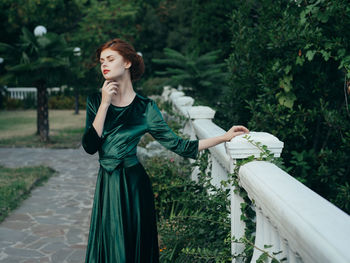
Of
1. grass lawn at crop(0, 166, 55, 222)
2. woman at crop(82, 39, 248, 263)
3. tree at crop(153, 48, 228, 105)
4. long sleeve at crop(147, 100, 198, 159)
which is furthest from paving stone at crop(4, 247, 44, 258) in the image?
tree at crop(153, 48, 228, 105)

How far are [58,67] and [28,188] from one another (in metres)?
5.76

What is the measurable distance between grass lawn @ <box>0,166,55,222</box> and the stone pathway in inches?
4.8

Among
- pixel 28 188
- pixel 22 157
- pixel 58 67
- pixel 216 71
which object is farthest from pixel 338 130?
pixel 58 67

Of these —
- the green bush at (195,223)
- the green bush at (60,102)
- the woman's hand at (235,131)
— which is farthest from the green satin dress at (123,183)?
the green bush at (60,102)

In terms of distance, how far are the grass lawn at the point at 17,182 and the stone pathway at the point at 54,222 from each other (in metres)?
0.12

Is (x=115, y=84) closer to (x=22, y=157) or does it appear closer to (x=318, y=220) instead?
(x=318, y=220)

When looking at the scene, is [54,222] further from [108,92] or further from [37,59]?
[37,59]

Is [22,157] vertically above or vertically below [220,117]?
below

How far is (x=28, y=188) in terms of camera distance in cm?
712

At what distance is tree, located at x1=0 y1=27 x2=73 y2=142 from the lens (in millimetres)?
11664

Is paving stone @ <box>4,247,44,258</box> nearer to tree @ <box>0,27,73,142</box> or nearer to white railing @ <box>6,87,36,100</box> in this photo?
tree @ <box>0,27,73,142</box>

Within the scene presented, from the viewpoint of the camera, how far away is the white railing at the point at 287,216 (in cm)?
124

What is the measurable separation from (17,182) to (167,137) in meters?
5.42

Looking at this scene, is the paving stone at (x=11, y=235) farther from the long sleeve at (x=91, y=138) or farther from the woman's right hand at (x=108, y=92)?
the woman's right hand at (x=108, y=92)
